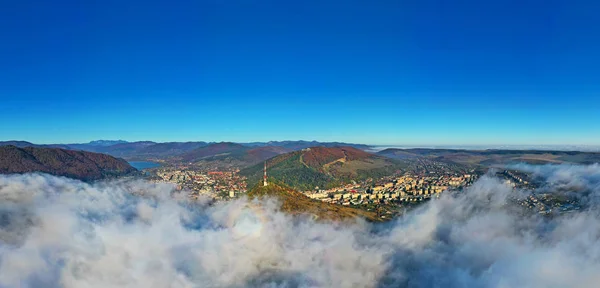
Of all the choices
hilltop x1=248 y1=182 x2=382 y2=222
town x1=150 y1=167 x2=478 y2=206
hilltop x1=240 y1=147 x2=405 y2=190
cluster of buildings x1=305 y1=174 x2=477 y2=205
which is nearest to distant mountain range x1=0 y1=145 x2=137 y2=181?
town x1=150 y1=167 x2=478 y2=206

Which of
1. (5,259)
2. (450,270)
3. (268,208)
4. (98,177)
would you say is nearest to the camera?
(5,259)

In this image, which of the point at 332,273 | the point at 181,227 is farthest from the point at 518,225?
the point at 181,227

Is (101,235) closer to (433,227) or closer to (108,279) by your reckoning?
(108,279)

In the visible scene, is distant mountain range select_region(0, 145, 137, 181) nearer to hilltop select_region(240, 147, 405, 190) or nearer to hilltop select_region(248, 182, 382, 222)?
hilltop select_region(240, 147, 405, 190)

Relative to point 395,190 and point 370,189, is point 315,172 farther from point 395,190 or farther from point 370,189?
point 395,190

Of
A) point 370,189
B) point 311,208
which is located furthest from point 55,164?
point 370,189

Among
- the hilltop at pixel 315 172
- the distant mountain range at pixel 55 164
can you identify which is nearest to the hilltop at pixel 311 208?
the hilltop at pixel 315 172

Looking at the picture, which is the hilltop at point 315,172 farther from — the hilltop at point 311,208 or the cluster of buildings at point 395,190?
A: the hilltop at point 311,208
